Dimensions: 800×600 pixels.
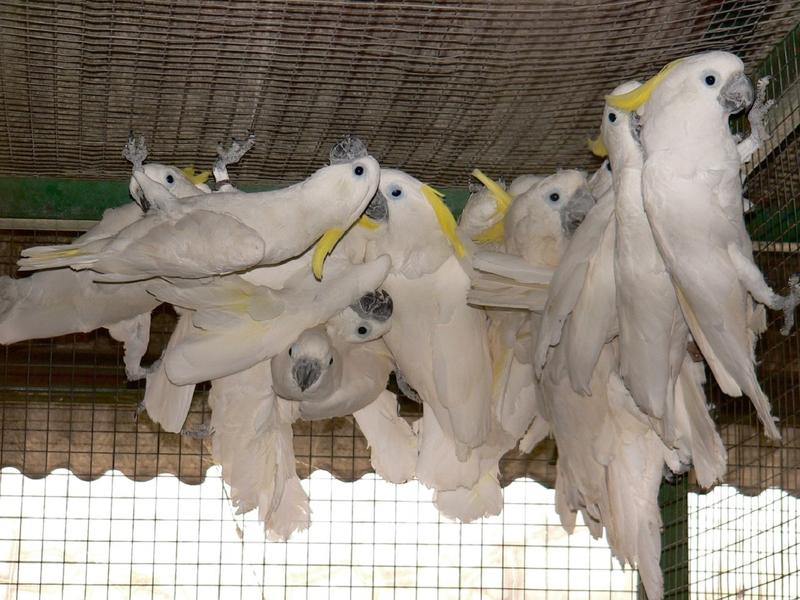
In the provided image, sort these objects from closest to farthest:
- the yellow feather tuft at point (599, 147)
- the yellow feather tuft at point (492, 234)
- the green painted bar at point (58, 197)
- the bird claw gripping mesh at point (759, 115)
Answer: the bird claw gripping mesh at point (759, 115), the yellow feather tuft at point (599, 147), the yellow feather tuft at point (492, 234), the green painted bar at point (58, 197)

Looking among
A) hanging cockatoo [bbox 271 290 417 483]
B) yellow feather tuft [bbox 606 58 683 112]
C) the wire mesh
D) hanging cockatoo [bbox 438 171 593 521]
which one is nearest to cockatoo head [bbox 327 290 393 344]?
hanging cockatoo [bbox 271 290 417 483]

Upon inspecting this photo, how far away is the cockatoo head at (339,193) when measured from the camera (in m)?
2.16

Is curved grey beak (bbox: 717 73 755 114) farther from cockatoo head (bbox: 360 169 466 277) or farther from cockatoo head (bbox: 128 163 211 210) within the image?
cockatoo head (bbox: 128 163 211 210)

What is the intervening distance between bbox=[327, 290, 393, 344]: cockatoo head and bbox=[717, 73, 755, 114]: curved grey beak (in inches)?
30.9

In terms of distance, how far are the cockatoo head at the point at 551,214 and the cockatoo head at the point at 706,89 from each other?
380mm

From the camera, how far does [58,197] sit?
2.72 meters

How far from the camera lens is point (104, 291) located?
2.40 m

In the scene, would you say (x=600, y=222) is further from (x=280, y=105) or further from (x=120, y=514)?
(x=120, y=514)

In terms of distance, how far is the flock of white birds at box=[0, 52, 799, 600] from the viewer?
1934 mm

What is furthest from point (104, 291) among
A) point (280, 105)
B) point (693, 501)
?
point (693, 501)

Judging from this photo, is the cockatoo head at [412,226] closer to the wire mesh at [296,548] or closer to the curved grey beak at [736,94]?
the curved grey beak at [736,94]

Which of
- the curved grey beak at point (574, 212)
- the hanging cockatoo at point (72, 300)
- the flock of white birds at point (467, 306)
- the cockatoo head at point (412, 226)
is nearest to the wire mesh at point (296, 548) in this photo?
the flock of white birds at point (467, 306)

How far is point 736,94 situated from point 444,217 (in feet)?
2.15

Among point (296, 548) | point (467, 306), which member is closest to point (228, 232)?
Result: point (467, 306)
